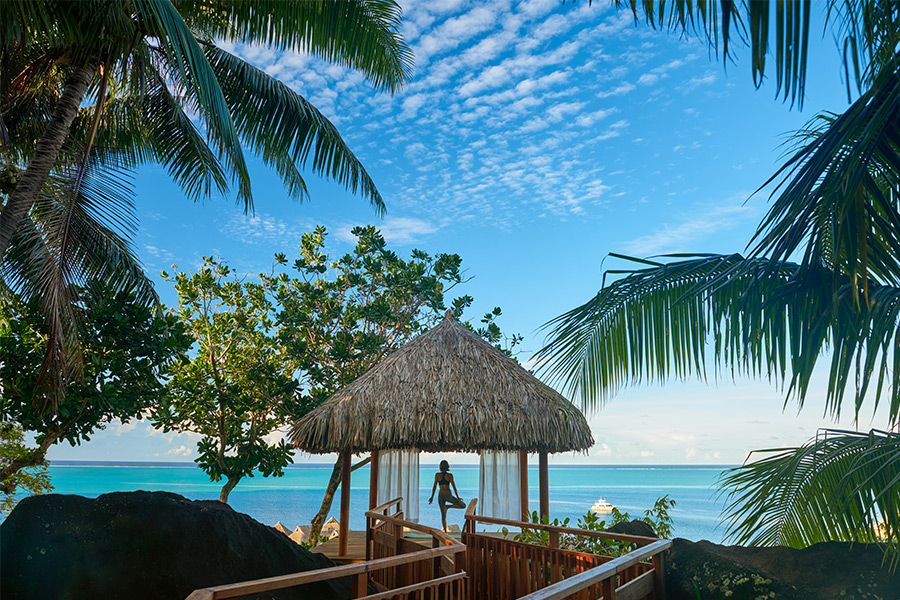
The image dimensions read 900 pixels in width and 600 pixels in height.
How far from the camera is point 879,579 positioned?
3.73 metres

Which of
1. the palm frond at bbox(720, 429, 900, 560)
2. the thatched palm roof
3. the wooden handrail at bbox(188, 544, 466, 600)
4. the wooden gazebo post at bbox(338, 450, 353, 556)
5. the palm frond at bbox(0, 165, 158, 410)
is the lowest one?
the wooden gazebo post at bbox(338, 450, 353, 556)

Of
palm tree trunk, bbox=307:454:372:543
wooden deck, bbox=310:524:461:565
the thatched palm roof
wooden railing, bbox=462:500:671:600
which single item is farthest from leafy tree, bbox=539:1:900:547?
palm tree trunk, bbox=307:454:372:543

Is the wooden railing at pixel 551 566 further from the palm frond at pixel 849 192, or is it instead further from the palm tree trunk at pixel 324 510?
the palm tree trunk at pixel 324 510

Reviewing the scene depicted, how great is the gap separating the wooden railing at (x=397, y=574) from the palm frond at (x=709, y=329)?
4.60 ft

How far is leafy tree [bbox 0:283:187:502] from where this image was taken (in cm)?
707

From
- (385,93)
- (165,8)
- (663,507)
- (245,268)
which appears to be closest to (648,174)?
(385,93)

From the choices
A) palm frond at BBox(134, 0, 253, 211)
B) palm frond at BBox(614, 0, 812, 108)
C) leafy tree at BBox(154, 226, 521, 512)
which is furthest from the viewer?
leafy tree at BBox(154, 226, 521, 512)

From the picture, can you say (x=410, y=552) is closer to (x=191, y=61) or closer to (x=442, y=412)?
(x=442, y=412)

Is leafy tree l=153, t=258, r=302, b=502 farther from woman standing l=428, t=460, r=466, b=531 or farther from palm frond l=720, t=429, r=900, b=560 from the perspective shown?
palm frond l=720, t=429, r=900, b=560

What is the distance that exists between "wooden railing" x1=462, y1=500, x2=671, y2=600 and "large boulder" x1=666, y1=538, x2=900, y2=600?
0.83 feet

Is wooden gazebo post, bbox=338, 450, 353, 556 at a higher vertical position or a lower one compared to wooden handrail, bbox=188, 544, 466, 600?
lower

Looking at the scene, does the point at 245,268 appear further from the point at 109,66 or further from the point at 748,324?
the point at 748,324

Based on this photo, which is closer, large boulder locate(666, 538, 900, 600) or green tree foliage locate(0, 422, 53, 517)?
large boulder locate(666, 538, 900, 600)

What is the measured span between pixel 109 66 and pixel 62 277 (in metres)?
2.28
